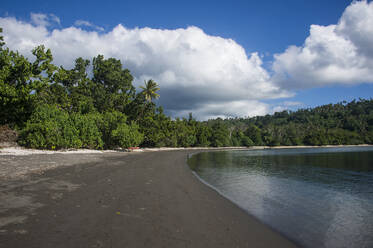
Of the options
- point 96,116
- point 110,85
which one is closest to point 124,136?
point 96,116

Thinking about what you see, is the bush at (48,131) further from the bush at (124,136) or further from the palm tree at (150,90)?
the palm tree at (150,90)

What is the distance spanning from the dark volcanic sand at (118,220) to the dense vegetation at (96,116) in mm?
17654

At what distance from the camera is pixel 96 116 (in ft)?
150

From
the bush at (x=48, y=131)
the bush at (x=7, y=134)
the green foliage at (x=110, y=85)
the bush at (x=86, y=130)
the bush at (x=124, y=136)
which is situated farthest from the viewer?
the green foliage at (x=110, y=85)

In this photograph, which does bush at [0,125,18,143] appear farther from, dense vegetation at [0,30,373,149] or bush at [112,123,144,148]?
bush at [112,123,144,148]

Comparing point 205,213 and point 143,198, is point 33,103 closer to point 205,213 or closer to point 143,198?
point 143,198

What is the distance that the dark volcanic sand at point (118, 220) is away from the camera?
527 centimetres

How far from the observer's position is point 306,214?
9648 millimetres

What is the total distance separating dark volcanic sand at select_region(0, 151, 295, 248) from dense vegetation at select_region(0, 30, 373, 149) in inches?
695

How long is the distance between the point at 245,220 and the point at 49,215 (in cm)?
645

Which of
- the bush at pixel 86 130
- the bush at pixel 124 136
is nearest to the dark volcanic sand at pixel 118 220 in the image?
the bush at pixel 86 130

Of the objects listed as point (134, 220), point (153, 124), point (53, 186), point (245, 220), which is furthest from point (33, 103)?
point (153, 124)

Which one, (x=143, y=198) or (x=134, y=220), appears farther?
(x=143, y=198)

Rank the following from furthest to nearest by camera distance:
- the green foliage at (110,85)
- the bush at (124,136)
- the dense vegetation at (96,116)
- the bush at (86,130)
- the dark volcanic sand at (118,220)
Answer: the green foliage at (110,85) → the bush at (124,136) → the bush at (86,130) → the dense vegetation at (96,116) → the dark volcanic sand at (118,220)
